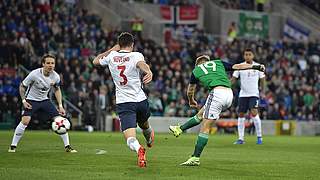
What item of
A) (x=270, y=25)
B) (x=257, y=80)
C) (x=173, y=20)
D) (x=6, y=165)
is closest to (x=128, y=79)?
(x=6, y=165)

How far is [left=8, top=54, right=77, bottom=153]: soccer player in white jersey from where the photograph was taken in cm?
1689

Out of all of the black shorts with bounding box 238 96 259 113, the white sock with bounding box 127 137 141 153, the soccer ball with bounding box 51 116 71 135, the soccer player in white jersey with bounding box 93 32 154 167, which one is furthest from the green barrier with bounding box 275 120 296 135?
the white sock with bounding box 127 137 141 153

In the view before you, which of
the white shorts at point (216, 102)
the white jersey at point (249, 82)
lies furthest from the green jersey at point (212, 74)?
the white jersey at point (249, 82)

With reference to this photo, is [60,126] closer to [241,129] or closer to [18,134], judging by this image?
[18,134]

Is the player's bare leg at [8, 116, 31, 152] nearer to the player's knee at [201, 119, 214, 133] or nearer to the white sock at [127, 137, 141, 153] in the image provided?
the white sock at [127, 137, 141, 153]

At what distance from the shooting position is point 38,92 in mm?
17188

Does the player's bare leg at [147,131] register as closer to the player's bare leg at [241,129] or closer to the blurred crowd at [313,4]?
the player's bare leg at [241,129]

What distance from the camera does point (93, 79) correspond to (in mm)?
35250

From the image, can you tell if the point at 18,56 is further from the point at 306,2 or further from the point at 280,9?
the point at 306,2

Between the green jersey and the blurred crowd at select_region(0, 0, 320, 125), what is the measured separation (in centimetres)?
1847

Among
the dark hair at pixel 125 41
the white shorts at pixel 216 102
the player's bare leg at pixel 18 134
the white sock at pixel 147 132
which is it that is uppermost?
the dark hair at pixel 125 41

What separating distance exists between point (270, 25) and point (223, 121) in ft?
52.1

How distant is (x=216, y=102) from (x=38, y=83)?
195 inches

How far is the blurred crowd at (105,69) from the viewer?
33594mm
